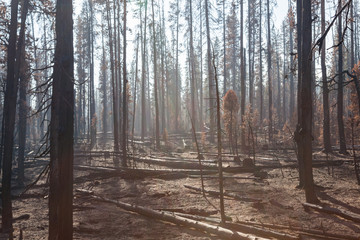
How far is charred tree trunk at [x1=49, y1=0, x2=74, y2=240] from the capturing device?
5266 millimetres

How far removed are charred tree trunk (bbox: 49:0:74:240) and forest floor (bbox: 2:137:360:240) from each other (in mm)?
892

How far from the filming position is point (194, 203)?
356 inches

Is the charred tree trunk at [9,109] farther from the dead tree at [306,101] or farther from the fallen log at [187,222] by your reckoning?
the dead tree at [306,101]

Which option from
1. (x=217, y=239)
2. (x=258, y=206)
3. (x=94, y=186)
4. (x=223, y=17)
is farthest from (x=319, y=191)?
(x=223, y=17)

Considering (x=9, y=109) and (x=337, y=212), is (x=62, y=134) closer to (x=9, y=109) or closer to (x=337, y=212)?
(x=9, y=109)

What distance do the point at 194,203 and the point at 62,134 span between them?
16.4 ft

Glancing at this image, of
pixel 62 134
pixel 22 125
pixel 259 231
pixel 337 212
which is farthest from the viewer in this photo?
pixel 22 125

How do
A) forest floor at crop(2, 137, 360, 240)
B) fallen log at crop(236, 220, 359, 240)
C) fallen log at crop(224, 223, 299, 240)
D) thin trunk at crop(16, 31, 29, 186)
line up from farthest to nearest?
thin trunk at crop(16, 31, 29, 186), forest floor at crop(2, 137, 360, 240), fallen log at crop(236, 220, 359, 240), fallen log at crop(224, 223, 299, 240)

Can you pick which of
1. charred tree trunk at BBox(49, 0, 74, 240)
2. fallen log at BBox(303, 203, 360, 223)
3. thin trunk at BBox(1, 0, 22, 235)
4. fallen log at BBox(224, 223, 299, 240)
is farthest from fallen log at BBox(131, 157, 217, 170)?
charred tree trunk at BBox(49, 0, 74, 240)

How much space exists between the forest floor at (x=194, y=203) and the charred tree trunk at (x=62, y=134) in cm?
89

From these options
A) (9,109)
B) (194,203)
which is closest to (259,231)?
(194,203)

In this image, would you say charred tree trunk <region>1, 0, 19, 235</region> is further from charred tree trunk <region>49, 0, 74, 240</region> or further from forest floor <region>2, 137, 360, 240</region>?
charred tree trunk <region>49, 0, 74, 240</region>

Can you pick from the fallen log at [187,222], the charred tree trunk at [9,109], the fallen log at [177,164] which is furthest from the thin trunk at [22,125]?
the fallen log at [187,222]

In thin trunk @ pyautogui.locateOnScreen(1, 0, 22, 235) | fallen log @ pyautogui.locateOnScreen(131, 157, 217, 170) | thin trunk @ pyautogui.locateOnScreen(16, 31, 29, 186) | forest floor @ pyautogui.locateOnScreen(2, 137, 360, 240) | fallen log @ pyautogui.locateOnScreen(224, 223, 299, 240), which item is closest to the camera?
fallen log @ pyautogui.locateOnScreen(224, 223, 299, 240)
